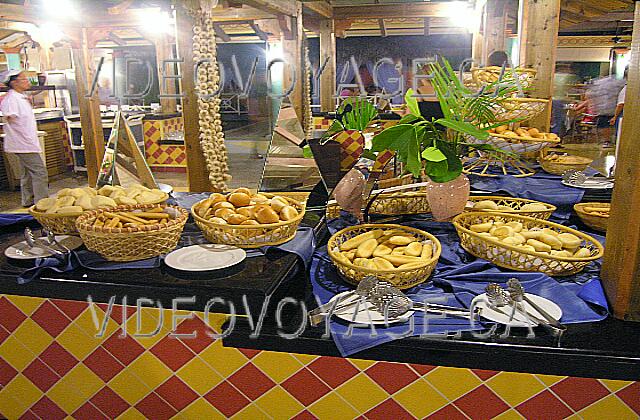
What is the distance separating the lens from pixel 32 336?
1.43m

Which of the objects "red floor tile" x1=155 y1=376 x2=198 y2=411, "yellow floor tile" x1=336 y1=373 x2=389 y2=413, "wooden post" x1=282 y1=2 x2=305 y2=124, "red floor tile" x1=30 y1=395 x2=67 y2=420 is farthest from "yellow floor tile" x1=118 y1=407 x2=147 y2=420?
"wooden post" x1=282 y1=2 x2=305 y2=124

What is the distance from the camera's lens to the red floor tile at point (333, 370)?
119 cm

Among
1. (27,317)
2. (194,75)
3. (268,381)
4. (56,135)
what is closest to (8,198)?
(56,135)

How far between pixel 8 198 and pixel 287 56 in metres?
4.11

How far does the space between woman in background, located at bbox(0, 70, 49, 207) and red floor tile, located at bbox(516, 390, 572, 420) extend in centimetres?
544

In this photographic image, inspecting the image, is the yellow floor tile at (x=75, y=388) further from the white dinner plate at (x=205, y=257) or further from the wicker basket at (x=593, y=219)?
the wicker basket at (x=593, y=219)

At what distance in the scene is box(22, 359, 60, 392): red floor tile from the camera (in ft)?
4.77

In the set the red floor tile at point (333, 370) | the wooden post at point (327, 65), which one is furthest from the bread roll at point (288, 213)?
the wooden post at point (327, 65)

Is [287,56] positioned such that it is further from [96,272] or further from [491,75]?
[96,272]

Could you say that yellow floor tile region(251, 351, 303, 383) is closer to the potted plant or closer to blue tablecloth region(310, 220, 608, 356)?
blue tablecloth region(310, 220, 608, 356)

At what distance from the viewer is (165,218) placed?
1.33 meters

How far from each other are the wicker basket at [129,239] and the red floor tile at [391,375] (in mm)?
571

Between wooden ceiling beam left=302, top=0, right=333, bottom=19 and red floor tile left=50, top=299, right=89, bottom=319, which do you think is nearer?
red floor tile left=50, top=299, right=89, bottom=319

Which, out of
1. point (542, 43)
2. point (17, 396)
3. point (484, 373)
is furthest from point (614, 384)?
point (542, 43)
